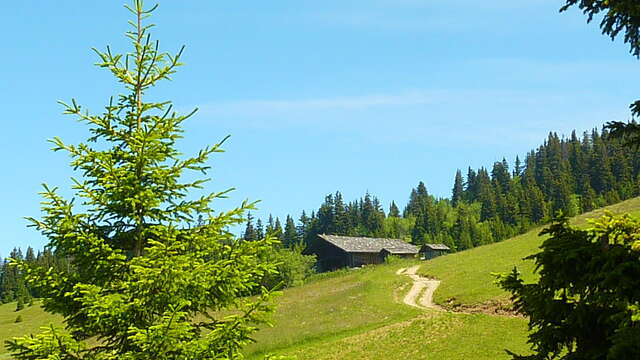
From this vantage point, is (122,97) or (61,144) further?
(122,97)

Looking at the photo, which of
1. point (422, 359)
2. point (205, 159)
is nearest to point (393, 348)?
point (422, 359)

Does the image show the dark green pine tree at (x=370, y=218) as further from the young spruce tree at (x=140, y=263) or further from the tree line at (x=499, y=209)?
the young spruce tree at (x=140, y=263)

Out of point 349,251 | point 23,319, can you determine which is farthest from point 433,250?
point 23,319

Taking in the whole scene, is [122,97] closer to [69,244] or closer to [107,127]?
[107,127]

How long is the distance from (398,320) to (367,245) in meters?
66.4

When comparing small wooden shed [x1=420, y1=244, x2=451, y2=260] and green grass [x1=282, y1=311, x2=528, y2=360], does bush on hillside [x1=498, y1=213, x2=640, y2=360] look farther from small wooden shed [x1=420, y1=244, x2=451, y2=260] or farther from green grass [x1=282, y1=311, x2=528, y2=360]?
small wooden shed [x1=420, y1=244, x2=451, y2=260]

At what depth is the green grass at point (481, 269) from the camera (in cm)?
4594

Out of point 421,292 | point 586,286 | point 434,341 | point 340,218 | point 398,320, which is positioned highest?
point 340,218

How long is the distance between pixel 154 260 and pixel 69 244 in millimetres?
1622

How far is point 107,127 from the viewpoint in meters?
10.6

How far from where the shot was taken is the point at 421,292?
5419cm

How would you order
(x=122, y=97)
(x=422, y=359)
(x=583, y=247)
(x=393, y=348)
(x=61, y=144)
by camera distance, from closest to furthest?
(x=583, y=247)
(x=61, y=144)
(x=122, y=97)
(x=422, y=359)
(x=393, y=348)

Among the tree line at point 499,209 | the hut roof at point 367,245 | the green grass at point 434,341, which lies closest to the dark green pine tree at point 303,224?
the tree line at point 499,209

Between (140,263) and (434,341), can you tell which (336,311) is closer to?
(434,341)
